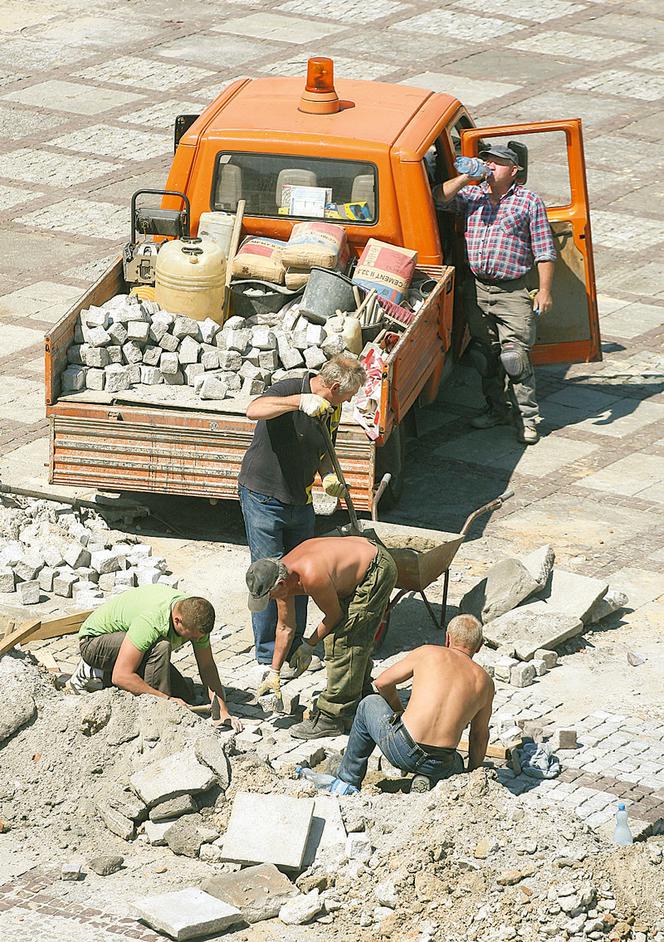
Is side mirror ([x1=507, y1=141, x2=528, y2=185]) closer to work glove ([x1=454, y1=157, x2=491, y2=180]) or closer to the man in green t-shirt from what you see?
work glove ([x1=454, y1=157, x2=491, y2=180])

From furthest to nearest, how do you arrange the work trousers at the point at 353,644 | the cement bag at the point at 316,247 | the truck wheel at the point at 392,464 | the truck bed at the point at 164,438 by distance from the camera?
the cement bag at the point at 316,247 < the truck wheel at the point at 392,464 < the truck bed at the point at 164,438 < the work trousers at the point at 353,644

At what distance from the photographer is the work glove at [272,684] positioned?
8.66 metres

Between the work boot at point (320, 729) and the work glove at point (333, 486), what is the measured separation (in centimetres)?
134

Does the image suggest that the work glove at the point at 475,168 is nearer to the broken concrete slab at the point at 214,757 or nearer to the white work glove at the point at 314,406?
the white work glove at the point at 314,406

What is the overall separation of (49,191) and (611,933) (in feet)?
42.9

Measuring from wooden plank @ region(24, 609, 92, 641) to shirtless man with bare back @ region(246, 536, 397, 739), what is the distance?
1251mm

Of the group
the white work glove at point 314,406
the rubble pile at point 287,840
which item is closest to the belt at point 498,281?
the white work glove at point 314,406

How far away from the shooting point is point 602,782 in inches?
325

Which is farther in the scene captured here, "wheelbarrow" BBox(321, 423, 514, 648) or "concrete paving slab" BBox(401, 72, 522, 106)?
"concrete paving slab" BBox(401, 72, 522, 106)

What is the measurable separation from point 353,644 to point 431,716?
1.12 metres

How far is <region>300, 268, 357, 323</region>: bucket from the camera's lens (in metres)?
11.3

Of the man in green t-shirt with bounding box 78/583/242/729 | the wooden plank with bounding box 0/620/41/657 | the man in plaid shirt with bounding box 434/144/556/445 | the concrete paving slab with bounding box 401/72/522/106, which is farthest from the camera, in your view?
the concrete paving slab with bounding box 401/72/522/106

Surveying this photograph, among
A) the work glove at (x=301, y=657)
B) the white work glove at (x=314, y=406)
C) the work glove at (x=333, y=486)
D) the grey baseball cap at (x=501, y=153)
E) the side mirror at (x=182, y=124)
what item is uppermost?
the grey baseball cap at (x=501, y=153)

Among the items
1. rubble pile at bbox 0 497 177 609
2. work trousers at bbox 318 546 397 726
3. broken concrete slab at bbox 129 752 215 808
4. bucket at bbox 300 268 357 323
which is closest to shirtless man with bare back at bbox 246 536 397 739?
work trousers at bbox 318 546 397 726
